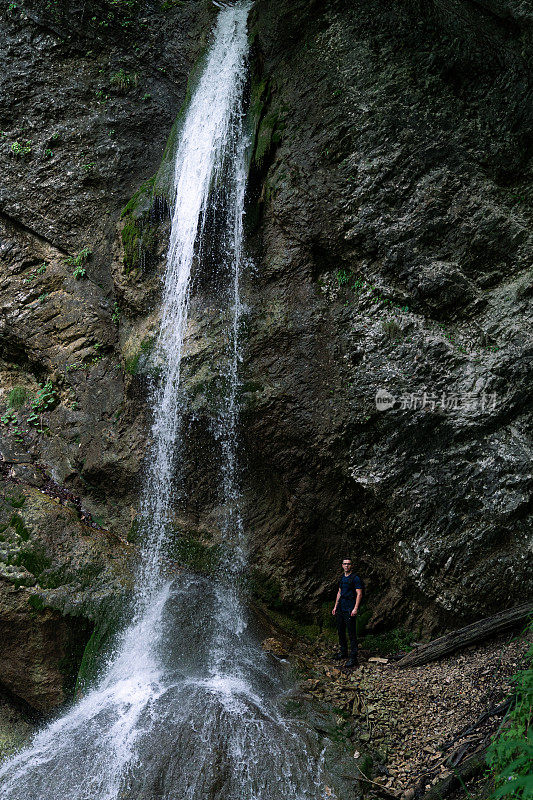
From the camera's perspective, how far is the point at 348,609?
235 inches

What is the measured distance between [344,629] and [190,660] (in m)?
1.74

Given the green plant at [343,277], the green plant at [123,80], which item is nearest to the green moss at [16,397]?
the green plant at [343,277]

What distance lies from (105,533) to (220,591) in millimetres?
1629

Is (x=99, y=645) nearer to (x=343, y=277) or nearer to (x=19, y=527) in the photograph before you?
(x=19, y=527)

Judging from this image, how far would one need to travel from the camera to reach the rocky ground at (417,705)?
169 inches

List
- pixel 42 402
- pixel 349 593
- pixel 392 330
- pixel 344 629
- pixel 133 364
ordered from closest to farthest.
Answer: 1. pixel 349 593
2. pixel 344 629
3. pixel 392 330
4. pixel 133 364
5. pixel 42 402

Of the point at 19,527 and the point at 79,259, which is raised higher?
the point at 79,259

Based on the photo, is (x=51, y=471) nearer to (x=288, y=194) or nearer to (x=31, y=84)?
(x=288, y=194)

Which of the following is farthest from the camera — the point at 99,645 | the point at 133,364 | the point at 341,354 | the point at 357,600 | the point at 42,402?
the point at 42,402

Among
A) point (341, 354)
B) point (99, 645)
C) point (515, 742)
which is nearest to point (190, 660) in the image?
point (99, 645)

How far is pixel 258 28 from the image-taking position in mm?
8344

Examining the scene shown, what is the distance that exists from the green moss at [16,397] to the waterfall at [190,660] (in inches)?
94.2

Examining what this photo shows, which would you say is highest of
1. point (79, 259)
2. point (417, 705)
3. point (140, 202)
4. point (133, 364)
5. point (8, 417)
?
point (140, 202)

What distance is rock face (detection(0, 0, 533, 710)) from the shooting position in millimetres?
5992
